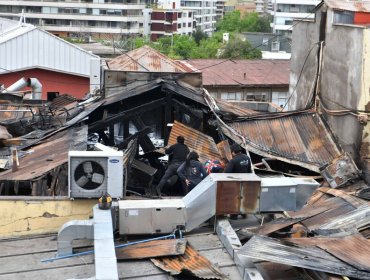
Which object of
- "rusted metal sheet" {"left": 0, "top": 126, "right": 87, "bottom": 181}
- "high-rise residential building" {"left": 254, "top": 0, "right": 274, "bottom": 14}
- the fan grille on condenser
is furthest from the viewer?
"high-rise residential building" {"left": 254, "top": 0, "right": 274, "bottom": 14}

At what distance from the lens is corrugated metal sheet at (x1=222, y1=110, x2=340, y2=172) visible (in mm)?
16016

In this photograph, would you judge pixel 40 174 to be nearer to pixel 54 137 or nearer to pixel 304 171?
pixel 54 137

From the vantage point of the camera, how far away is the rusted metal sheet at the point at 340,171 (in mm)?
14834

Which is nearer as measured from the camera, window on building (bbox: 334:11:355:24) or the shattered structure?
the shattered structure

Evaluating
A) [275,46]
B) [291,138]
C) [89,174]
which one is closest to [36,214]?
[89,174]

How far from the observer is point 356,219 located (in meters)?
10.6

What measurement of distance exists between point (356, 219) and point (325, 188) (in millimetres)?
3432

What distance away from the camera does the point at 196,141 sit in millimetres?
15789

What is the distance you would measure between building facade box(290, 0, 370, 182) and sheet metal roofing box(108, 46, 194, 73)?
3.79 metres

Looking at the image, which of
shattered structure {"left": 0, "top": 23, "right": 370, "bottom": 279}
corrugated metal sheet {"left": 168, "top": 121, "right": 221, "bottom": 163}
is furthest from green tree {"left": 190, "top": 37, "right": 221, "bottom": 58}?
corrugated metal sheet {"left": 168, "top": 121, "right": 221, "bottom": 163}

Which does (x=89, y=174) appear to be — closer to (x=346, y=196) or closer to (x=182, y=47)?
(x=346, y=196)

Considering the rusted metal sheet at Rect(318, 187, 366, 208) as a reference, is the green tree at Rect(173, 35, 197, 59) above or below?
above

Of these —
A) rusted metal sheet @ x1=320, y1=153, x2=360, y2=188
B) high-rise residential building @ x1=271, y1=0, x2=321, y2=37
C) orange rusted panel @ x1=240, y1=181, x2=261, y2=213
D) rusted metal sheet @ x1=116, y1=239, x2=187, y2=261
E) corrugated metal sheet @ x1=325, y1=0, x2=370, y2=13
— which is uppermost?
high-rise residential building @ x1=271, y1=0, x2=321, y2=37

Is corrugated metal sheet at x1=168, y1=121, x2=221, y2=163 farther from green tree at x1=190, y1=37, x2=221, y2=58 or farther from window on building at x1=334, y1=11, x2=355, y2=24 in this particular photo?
green tree at x1=190, y1=37, x2=221, y2=58
